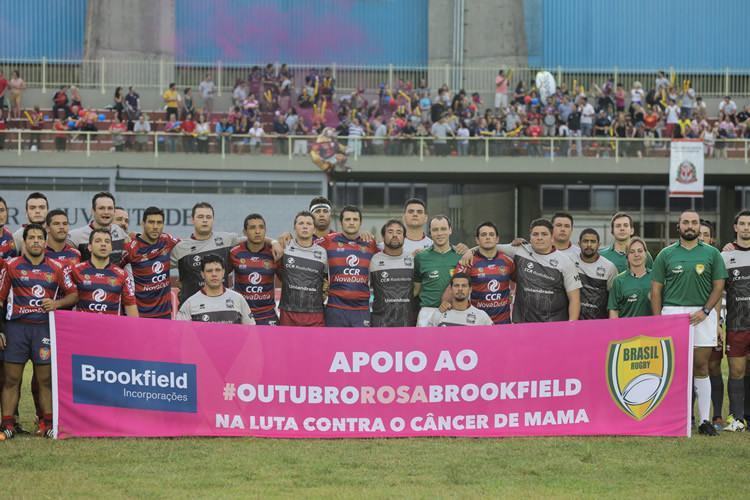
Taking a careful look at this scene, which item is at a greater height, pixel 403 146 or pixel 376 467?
pixel 403 146

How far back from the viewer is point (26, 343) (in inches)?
467

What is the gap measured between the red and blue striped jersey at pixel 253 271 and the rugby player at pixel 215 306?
2.89 ft

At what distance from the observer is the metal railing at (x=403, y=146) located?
113 feet

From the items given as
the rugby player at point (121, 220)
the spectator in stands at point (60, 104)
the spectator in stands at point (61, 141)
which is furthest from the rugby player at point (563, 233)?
the spectator in stands at point (60, 104)

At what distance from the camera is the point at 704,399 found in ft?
40.1

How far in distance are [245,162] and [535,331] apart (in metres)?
24.6

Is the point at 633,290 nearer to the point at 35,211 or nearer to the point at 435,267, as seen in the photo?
the point at 435,267

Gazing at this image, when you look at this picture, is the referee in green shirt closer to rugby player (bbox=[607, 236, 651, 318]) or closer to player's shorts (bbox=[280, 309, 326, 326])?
player's shorts (bbox=[280, 309, 326, 326])

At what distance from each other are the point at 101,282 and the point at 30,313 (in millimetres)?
764

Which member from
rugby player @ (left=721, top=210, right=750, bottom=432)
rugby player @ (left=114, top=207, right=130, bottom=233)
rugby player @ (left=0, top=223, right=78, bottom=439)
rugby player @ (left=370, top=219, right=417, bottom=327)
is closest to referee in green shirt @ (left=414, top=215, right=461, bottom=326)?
rugby player @ (left=370, top=219, right=417, bottom=327)

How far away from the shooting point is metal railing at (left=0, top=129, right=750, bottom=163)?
34562mm

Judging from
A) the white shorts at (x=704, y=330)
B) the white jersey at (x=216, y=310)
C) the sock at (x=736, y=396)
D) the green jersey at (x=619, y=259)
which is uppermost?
the green jersey at (x=619, y=259)

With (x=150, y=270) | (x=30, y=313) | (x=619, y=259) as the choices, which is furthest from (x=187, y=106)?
(x=30, y=313)

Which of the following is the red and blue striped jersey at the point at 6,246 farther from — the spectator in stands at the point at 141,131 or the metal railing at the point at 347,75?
the metal railing at the point at 347,75
